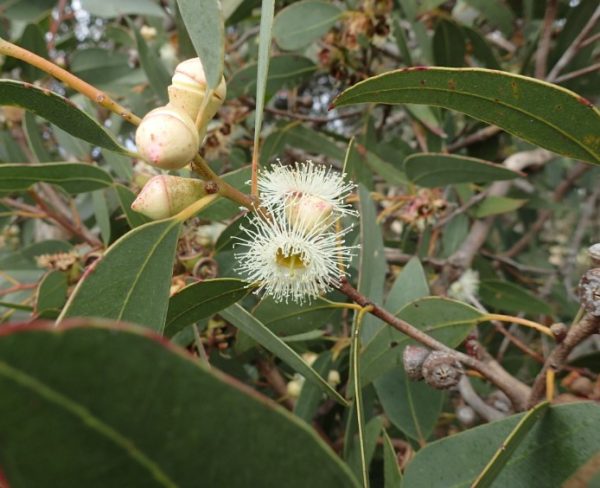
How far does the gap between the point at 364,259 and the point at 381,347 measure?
0.59ft

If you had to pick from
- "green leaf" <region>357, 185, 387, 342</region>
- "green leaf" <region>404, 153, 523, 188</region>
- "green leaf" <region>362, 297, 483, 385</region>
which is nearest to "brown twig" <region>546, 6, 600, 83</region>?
"green leaf" <region>404, 153, 523, 188</region>

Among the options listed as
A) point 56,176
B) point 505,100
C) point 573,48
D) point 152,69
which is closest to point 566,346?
point 505,100

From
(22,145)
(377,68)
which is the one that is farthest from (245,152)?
(22,145)

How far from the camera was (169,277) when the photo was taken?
2.77ft

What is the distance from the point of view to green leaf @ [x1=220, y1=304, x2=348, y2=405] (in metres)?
0.94

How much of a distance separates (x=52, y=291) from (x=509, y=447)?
41.0 inches

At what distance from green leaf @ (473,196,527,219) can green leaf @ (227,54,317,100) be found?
2.26 feet

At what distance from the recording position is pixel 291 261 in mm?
1085

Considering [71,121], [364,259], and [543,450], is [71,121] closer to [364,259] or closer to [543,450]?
[364,259]

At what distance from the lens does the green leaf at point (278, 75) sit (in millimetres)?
1815

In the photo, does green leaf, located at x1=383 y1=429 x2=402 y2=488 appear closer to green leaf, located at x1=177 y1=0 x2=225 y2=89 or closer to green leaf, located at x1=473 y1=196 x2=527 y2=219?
green leaf, located at x1=177 y1=0 x2=225 y2=89

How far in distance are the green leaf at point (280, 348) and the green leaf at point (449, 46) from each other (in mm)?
1303

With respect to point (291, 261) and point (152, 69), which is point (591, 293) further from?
point (152, 69)

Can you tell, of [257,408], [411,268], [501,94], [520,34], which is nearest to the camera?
[257,408]
